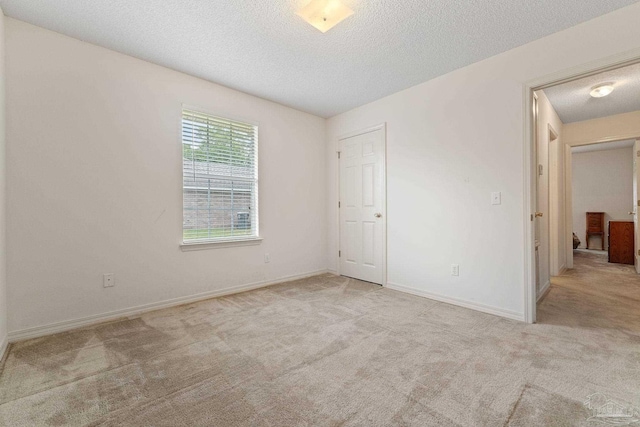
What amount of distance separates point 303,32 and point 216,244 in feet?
7.97

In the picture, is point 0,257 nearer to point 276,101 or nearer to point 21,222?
point 21,222

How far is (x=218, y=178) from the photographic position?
3.50 m

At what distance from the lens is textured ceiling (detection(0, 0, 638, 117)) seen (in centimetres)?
215

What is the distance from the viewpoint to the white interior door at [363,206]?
3934 mm

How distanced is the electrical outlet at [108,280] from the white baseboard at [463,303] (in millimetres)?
3075

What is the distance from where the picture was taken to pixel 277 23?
2330mm

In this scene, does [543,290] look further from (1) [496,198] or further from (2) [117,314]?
(2) [117,314]

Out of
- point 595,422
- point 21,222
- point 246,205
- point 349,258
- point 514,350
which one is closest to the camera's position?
point 595,422

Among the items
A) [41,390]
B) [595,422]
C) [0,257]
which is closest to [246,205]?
[0,257]

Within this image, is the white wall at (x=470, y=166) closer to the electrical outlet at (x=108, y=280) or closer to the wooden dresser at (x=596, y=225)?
the electrical outlet at (x=108, y=280)

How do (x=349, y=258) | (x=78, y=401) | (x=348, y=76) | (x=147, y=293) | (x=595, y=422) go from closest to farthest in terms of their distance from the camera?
(x=595, y=422)
(x=78, y=401)
(x=147, y=293)
(x=348, y=76)
(x=349, y=258)

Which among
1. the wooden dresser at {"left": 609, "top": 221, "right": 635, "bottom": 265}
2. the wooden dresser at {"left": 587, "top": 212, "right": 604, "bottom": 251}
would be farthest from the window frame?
the wooden dresser at {"left": 587, "top": 212, "right": 604, "bottom": 251}

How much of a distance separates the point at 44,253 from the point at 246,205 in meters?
1.98

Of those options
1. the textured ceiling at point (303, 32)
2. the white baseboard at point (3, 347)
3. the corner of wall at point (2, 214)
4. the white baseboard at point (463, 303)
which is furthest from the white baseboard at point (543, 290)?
the corner of wall at point (2, 214)
